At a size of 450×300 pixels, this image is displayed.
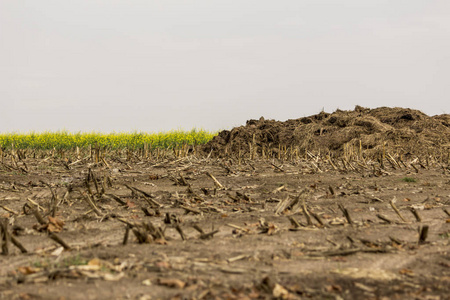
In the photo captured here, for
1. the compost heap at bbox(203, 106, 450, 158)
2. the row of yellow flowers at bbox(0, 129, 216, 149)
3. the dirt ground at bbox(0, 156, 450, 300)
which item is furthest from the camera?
the row of yellow flowers at bbox(0, 129, 216, 149)

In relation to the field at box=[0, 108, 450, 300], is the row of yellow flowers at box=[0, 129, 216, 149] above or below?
above

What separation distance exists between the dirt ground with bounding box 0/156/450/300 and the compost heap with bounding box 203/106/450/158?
835 cm

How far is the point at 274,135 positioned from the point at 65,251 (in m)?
14.6

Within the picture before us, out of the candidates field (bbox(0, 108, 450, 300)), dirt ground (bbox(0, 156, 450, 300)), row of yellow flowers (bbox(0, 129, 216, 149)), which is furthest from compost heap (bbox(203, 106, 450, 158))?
dirt ground (bbox(0, 156, 450, 300))

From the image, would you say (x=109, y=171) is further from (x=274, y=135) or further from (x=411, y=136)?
(x=411, y=136)

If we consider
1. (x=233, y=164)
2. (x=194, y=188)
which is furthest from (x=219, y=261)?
(x=233, y=164)

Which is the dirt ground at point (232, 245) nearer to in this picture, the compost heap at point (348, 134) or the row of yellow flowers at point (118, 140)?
the compost heap at point (348, 134)

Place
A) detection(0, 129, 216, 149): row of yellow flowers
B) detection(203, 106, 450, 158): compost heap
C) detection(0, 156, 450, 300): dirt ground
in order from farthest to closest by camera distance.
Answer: detection(0, 129, 216, 149): row of yellow flowers < detection(203, 106, 450, 158): compost heap < detection(0, 156, 450, 300): dirt ground

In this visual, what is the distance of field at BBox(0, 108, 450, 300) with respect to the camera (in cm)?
333

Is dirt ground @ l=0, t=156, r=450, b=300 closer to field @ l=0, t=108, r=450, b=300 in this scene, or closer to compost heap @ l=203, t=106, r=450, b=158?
field @ l=0, t=108, r=450, b=300

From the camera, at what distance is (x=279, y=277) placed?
3518 mm

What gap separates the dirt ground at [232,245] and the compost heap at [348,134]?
835 centimetres

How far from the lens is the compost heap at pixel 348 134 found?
53.9 ft

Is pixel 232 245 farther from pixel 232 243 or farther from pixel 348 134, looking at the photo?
pixel 348 134
